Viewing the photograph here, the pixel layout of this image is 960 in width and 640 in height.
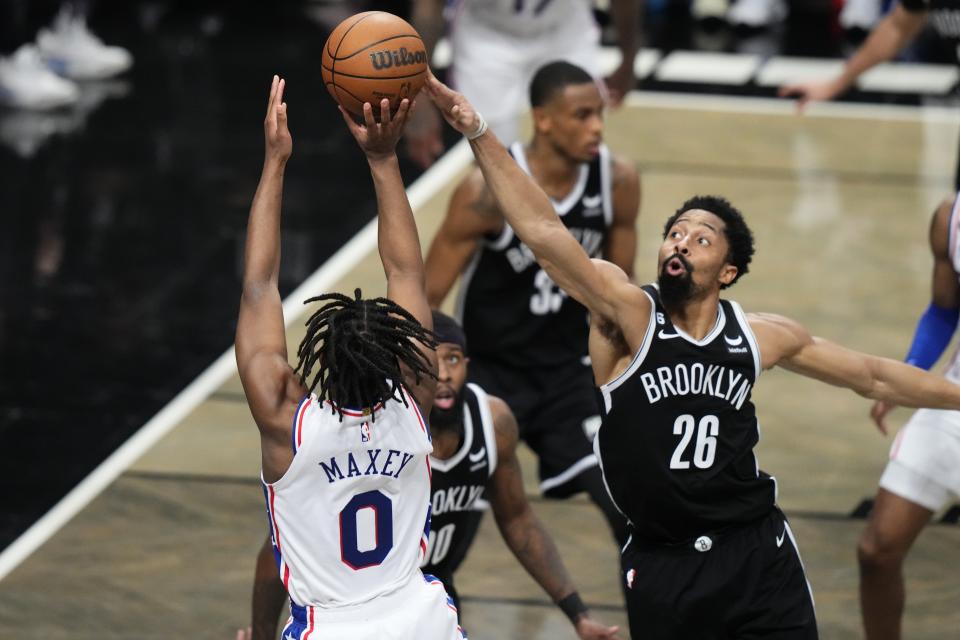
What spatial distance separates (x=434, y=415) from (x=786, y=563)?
1.04m

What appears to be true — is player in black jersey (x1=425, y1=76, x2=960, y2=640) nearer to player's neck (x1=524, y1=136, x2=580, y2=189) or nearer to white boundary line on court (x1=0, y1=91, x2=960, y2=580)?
player's neck (x1=524, y1=136, x2=580, y2=189)

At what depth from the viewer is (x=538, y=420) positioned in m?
6.02

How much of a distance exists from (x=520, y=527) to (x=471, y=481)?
209mm

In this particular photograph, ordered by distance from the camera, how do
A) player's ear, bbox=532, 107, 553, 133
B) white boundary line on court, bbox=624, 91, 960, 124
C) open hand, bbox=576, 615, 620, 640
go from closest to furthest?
open hand, bbox=576, 615, 620, 640
player's ear, bbox=532, 107, 553, 133
white boundary line on court, bbox=624, 91, 960, 124

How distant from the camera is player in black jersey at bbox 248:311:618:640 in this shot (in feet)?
16.0

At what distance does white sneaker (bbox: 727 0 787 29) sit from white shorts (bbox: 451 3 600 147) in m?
7.26

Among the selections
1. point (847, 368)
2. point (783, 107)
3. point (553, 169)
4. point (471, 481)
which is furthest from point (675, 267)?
point (783, 107)

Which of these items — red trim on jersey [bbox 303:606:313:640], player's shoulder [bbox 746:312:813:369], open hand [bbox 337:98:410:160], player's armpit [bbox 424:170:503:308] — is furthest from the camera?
player's armpit [bbox 424:170:503:308]

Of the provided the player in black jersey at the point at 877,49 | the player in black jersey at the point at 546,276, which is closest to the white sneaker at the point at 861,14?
the player in black jersey at the point at 877,49

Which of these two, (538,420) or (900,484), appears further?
(538,420)

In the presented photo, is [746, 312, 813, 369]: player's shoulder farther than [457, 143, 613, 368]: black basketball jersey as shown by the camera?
No

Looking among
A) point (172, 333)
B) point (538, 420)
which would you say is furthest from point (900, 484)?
point (172, 333)

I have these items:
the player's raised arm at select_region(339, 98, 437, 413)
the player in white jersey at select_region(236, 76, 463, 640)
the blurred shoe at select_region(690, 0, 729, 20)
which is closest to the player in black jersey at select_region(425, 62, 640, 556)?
the player's raised arm at select_region(339, 98, 437, 413)

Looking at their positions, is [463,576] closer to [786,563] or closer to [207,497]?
[207,497]
